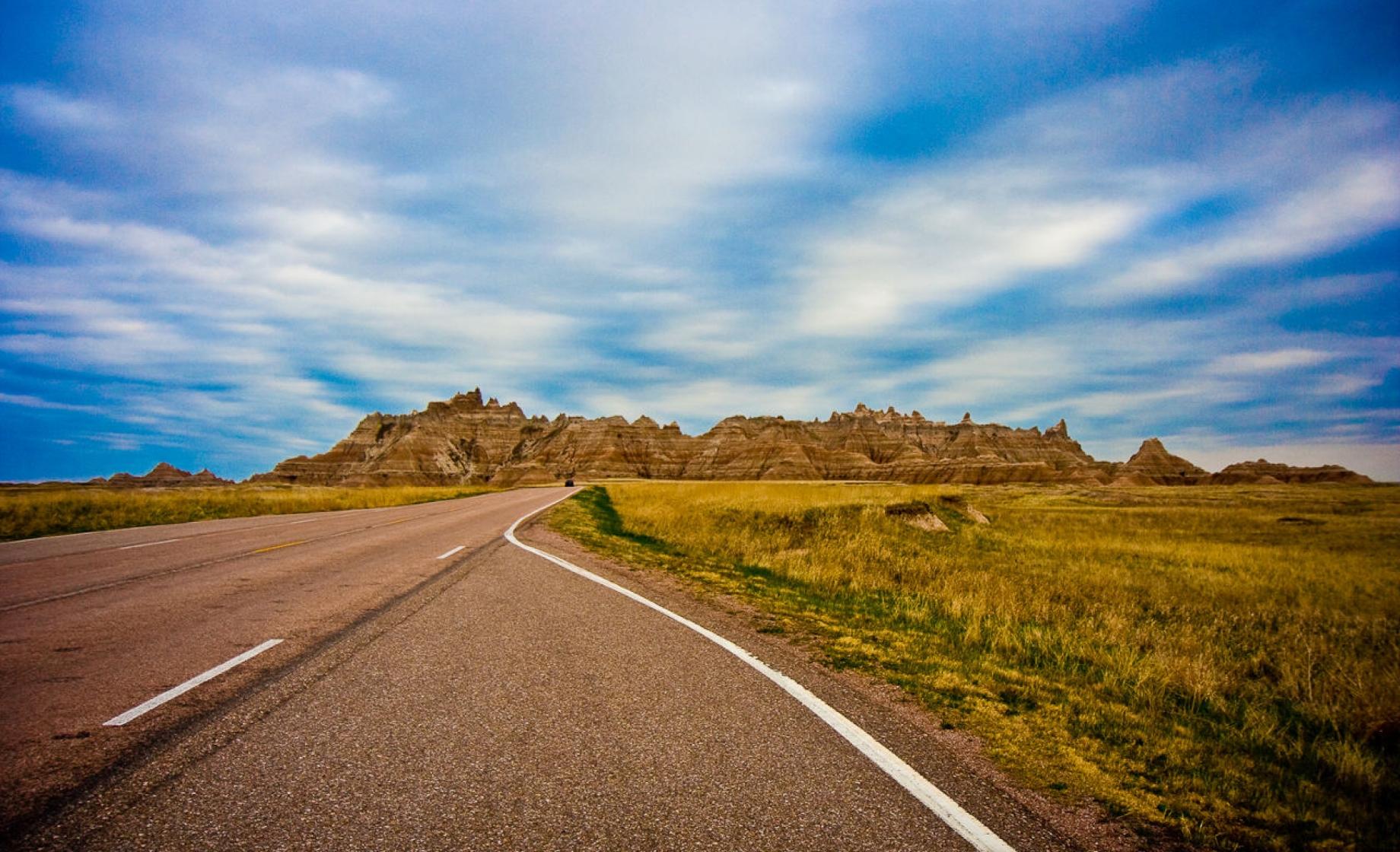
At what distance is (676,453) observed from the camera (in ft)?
566

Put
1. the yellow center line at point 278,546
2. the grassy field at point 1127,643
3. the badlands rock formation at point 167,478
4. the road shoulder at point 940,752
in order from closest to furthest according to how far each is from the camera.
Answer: the road shoulder at point 940,752
the grassy field at point 1127,643
the yellow center line at point 278,546
the badlands rock formation at point 167,478

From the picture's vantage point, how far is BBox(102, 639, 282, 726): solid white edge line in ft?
14.4

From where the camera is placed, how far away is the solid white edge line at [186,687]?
4.39 m

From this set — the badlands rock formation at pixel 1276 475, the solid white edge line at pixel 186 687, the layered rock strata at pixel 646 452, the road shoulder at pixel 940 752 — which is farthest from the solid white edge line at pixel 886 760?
the layered rock strata at pixel 646 452

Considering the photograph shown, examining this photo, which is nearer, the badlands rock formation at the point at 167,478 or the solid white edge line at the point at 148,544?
the solid white edge line at the point at 148,544

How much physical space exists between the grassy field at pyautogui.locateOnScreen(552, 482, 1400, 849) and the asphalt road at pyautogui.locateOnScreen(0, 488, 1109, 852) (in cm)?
111

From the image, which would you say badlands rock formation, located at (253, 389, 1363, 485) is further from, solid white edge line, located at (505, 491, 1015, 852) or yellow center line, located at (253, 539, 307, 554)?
solid white edge line, located at (505, 491, 1015, 852)

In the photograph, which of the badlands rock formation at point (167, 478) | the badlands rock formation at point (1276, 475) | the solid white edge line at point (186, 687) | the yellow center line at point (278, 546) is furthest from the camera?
the badlands rock formation at point (167, 478)

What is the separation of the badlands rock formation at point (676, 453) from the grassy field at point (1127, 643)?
117969 mm

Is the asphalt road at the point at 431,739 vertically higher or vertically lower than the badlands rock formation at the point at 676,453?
lower

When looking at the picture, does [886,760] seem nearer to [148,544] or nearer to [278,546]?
[278,546]

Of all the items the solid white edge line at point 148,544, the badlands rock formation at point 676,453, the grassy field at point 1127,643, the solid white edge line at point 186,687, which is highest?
the badlands rock formation at point 676,453

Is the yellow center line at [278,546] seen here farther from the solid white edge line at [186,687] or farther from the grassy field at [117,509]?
the solid white edge line at [186,687]

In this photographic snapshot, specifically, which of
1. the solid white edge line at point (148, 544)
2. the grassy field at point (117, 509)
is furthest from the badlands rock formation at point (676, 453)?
the solid white edge line at point (148, 544)
